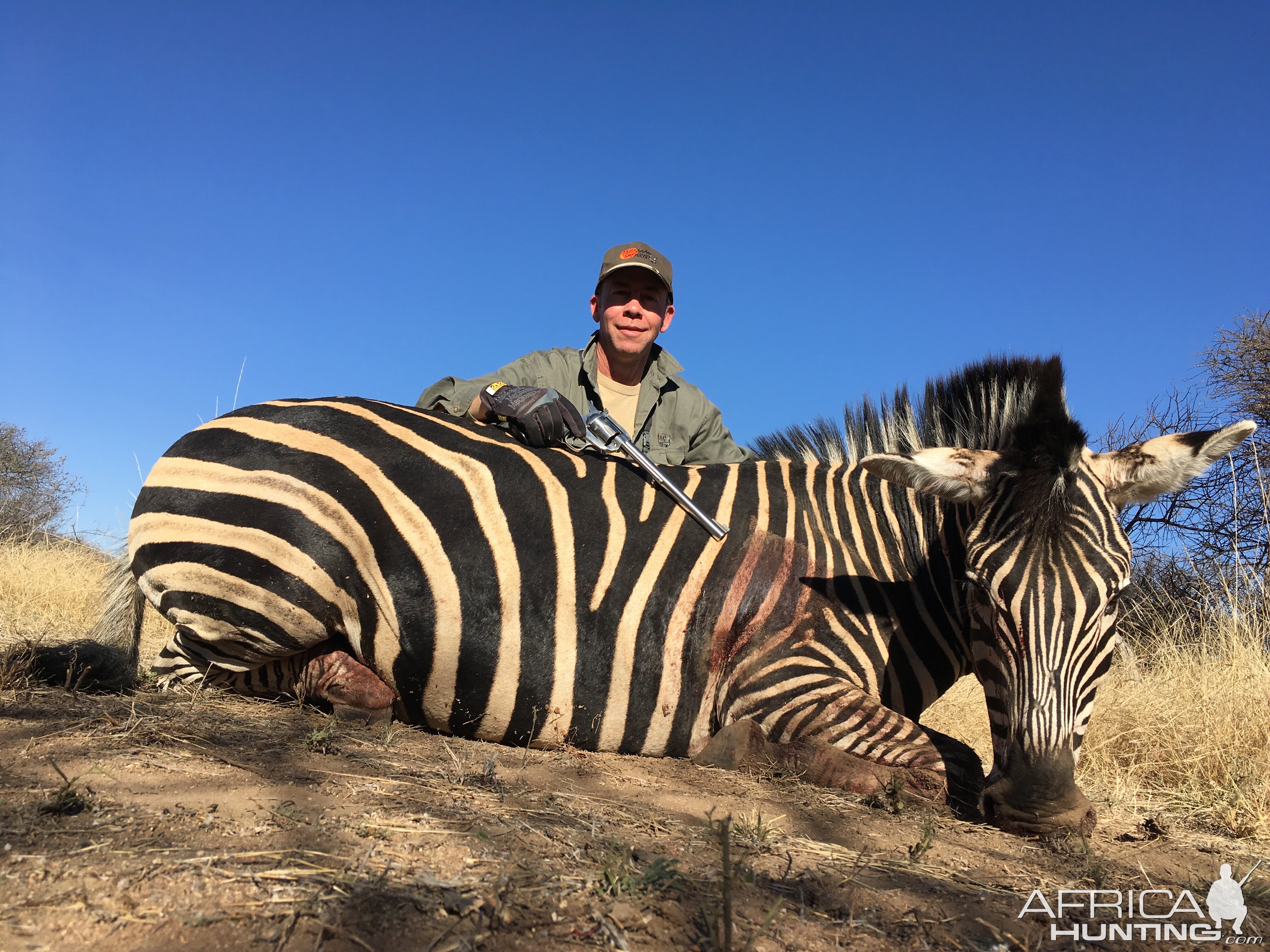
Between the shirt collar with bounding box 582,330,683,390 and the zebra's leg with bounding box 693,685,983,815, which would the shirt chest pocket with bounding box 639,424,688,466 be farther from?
the zebra's leg with bounding box 693,685,983,815

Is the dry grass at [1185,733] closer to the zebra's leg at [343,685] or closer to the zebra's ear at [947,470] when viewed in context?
the zebra's ear at [947,470]

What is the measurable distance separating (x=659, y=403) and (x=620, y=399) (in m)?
0.28

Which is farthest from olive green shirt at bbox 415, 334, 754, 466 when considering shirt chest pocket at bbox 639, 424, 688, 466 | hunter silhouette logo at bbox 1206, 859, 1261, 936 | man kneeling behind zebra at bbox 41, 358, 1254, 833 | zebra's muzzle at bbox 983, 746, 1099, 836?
hunter silhouette logo at bbox 1206, 859, 1261, 936

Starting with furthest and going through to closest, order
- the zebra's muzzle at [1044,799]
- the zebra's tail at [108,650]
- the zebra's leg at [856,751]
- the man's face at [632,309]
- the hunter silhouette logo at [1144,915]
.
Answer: the man's face at [632,309]
the zebra's tail at [108,650]
the zebra's leg at [856,751]
the zebra's muzzle at [1044,799]
the hunter silhouette logo at [1144,915]

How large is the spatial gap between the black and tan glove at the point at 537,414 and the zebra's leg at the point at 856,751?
1.55 m

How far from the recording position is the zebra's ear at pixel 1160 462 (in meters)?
2.98

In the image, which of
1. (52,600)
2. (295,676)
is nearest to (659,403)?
(295,676)

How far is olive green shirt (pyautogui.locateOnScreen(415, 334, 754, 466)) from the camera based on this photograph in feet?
17.9

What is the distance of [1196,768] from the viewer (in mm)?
3854

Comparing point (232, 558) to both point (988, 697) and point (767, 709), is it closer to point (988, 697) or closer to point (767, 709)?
point (767, 709)

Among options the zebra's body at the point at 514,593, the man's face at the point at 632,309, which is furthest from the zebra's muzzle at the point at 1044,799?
the man's face at the point at 632,309

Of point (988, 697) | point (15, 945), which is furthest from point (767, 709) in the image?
point (15, 945)

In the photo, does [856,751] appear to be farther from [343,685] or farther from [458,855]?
[343,685]

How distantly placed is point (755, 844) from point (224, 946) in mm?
1334
